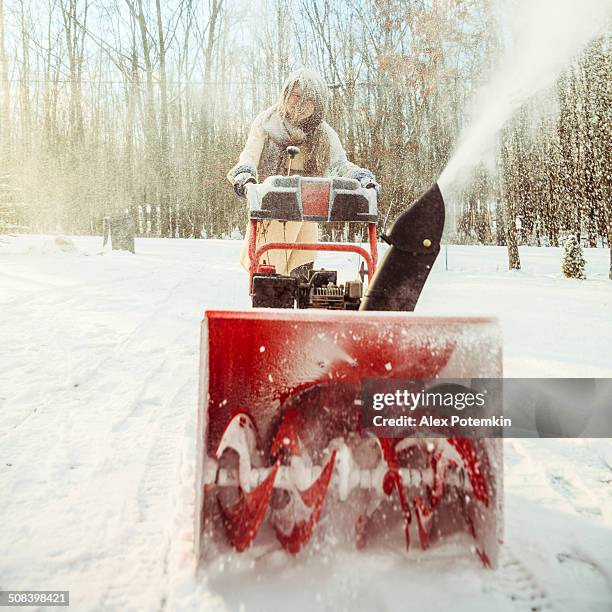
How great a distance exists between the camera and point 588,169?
1143 centimetres

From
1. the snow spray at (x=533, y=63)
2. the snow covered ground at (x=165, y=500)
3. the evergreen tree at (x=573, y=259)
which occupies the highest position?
the snow spray at (x=533, y=63)

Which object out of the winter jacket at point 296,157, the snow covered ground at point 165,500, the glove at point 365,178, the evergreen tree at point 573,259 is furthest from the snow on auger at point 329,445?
the evergreen tree at point 573,259

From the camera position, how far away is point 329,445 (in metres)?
1.55

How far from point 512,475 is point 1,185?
1304cm

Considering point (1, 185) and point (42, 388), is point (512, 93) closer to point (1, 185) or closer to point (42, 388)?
point (42, 388)

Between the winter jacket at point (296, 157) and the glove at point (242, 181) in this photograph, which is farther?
the winter jacket at point (296, 157)

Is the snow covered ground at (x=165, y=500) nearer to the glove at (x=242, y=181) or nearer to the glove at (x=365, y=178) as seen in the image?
the glove at (x=242, y=181)

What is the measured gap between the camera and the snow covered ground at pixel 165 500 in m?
1.49

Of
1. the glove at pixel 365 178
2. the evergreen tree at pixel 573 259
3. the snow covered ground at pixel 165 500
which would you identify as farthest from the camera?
the evergreen tree at pixel 573 259

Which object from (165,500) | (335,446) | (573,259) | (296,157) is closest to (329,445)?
(335,446)

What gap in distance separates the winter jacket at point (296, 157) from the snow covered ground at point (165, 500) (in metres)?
1.14

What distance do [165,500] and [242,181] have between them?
191cm

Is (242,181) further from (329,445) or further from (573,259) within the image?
(573,259)

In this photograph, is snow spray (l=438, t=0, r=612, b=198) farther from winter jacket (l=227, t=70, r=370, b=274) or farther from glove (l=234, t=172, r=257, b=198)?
glove (l=234, t=172, r=257, b=198)
